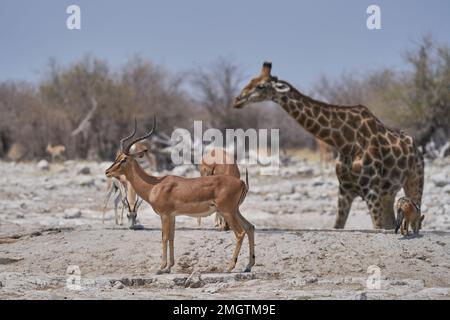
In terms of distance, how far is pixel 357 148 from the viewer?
517 inches

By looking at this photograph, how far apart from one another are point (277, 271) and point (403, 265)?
1.61m

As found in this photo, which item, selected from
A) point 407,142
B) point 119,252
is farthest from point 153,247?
point 407,142

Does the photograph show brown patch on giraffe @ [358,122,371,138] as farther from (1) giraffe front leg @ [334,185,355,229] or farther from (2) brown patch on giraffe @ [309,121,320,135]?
(1) giraffe front leg @ [334,185,355,229]

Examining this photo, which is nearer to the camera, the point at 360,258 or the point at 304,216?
the point at 360,258

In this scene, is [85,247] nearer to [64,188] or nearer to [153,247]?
[153,247]

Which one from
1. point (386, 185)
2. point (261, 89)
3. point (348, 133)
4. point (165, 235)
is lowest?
point (165, 235)

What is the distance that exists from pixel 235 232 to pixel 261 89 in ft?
13.9

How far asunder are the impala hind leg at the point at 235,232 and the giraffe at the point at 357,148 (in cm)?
389

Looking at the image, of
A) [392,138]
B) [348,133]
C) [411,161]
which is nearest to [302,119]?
[348,133]

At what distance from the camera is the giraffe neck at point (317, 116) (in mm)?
13312

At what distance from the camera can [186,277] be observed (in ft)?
29.4

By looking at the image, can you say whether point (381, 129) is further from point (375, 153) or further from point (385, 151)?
point (375, 153)

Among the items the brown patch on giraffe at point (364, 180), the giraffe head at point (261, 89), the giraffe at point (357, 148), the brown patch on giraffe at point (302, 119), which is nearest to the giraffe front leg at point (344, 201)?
the giraffe at point (357, 148)

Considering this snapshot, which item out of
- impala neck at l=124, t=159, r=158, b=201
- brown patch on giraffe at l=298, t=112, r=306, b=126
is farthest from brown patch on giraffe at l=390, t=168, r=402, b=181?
impala neck at l=124, t=159, r=158, b=201
